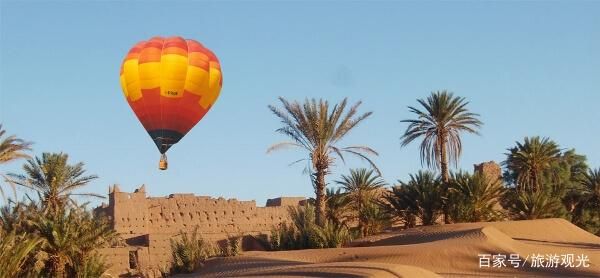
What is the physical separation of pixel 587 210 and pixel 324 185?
19.0 metres

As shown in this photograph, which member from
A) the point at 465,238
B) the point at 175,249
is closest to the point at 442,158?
the point at 465,238

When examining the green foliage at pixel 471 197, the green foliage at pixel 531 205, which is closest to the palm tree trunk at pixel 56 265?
the green foliage at pixel 471 197

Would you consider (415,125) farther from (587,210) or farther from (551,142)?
(587,210)

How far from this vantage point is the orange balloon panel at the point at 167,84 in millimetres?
31594

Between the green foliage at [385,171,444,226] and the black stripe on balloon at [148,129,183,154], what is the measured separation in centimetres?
967

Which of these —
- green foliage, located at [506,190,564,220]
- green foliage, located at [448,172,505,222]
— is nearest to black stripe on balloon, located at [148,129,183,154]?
green foliage, located at [448,172,505,222]

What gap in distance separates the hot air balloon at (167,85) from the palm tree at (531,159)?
53.5ft

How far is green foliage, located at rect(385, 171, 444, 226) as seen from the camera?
35.4m

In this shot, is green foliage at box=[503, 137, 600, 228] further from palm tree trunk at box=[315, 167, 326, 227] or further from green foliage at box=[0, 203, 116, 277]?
green foliage at box=[0, 203, 116, 277]

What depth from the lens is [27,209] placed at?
27.7 m

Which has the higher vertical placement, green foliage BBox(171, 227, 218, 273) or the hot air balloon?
the hot air balloon

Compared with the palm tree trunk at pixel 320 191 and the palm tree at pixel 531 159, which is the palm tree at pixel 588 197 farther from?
the palm tree trunk at pixel 320 191

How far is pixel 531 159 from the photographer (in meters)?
40.7

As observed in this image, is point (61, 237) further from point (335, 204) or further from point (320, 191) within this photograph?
point (335, 204)
